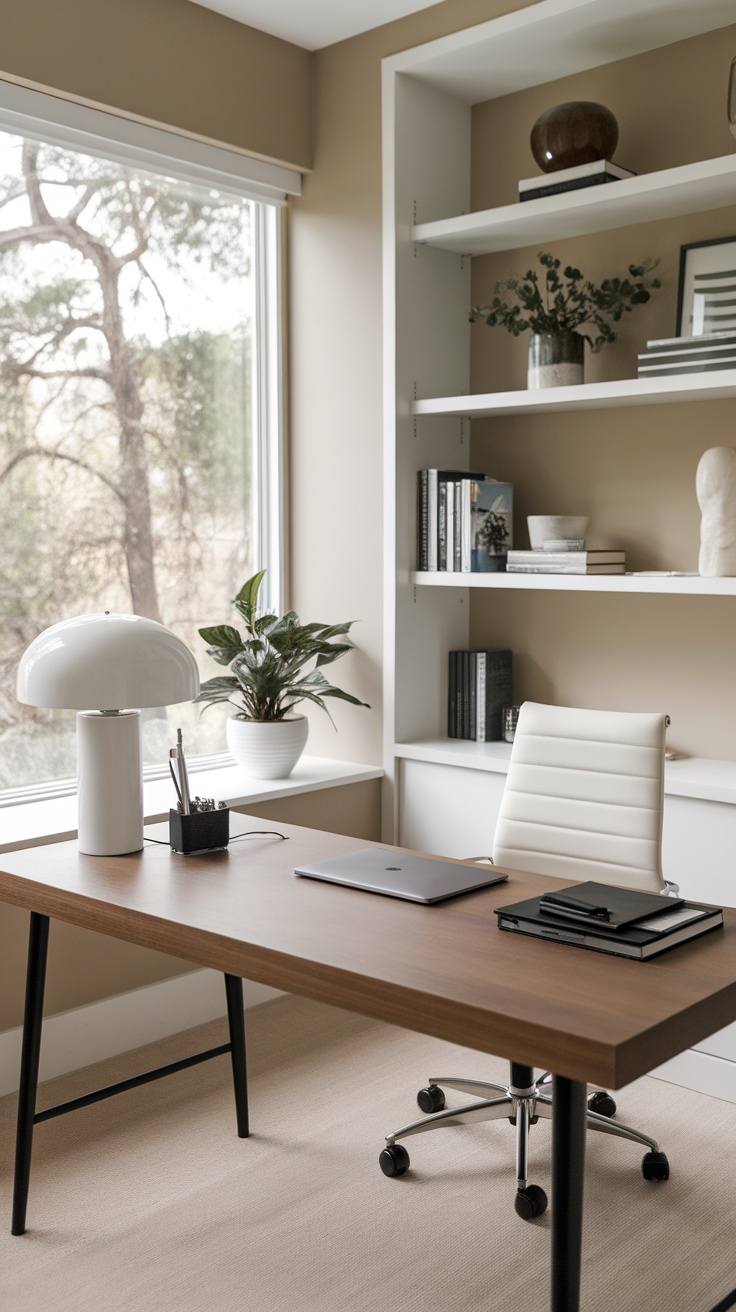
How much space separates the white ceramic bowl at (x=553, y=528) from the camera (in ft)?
11.2

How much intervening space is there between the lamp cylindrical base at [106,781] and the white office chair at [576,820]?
913 mm

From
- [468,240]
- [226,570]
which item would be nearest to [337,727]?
[226,570]

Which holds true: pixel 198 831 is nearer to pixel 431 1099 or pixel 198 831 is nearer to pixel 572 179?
pixel 431 1099

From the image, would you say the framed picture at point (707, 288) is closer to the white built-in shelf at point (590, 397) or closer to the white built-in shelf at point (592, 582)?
the white built-in shelf at point (590, 397)

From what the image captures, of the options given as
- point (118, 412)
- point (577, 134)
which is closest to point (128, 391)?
point (118, 412)

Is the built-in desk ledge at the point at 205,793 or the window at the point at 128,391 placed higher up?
the window at the point at 128,391

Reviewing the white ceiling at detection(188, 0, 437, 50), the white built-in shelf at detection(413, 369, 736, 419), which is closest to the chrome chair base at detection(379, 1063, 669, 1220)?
the white built-in shelf at detection(413, 369, 736, 419)

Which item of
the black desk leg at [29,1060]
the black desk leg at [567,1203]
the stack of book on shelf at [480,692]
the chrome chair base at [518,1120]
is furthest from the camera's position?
the stack of book on shelf at [480,692]

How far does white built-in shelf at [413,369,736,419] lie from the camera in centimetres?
299

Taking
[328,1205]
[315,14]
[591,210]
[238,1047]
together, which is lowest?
[328,1205]

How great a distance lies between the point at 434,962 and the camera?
5.82 feet

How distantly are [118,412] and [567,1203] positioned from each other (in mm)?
2760

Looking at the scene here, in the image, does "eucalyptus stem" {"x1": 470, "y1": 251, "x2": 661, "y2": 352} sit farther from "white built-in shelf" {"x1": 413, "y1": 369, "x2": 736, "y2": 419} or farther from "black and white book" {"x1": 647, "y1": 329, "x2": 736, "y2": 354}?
"black and white book" {"x1": 647, "y1": 329, "x2": 736, "y2": 354}

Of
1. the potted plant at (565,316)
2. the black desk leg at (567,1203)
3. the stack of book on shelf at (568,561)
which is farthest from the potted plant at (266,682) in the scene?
the black desk leg at (567,1203)
